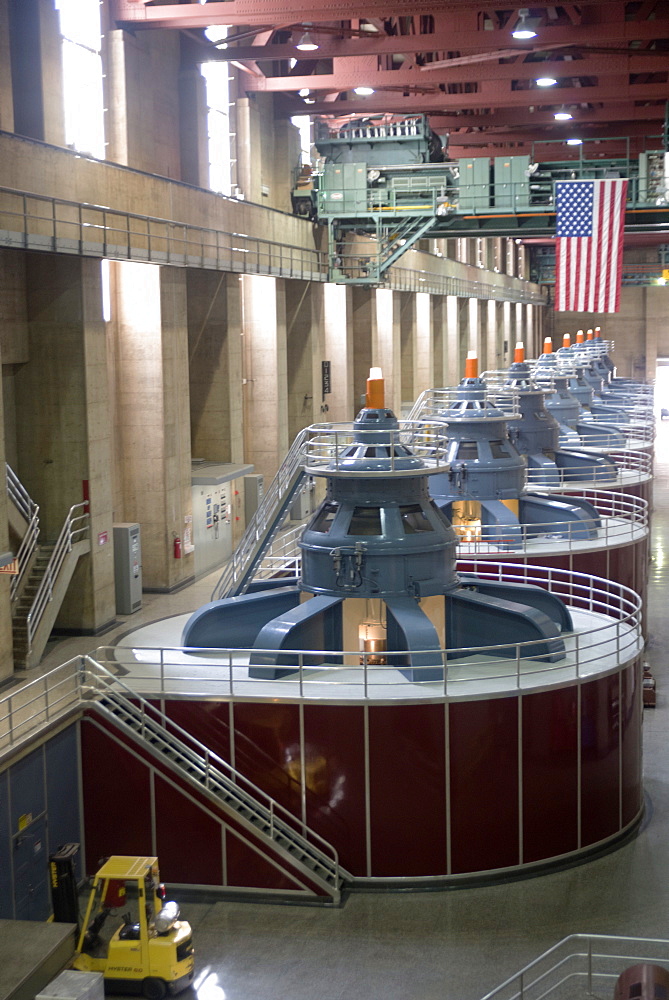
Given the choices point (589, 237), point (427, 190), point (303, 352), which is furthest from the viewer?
point (303, 352)

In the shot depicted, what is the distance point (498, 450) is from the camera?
24750 mm

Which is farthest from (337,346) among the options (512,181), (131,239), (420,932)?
(420,932)

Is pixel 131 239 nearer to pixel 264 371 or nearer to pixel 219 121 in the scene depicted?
pixel 219 121

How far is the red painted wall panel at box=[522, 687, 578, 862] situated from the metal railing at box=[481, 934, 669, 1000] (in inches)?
75.4

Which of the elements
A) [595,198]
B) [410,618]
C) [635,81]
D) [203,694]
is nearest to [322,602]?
[410,618]

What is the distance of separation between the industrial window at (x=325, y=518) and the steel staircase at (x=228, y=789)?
352cm

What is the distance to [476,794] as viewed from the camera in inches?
591

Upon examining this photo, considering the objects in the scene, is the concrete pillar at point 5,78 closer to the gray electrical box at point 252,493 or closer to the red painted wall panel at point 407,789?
the red painted wall panel at point 407,789

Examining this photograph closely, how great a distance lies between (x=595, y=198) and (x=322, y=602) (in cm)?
1520

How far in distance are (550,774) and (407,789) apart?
1875mm

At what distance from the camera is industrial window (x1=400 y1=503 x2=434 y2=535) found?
16656 millimetres

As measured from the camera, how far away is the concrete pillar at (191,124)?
26.7 meters

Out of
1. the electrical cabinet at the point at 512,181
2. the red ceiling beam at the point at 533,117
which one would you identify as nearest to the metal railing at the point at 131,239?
the electrical cabinet at the point at 512,181

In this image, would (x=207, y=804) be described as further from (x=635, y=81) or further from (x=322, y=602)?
(x=635, y=81)
